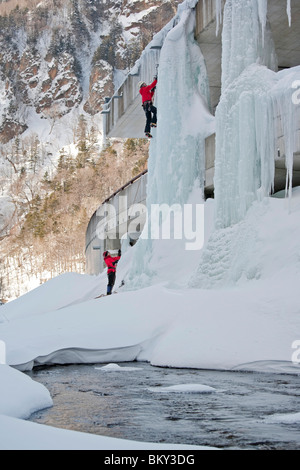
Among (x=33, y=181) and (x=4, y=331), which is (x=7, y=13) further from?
(x=4, y=331)

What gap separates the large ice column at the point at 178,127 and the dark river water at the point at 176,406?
331 inches

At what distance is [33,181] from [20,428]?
89.5 m

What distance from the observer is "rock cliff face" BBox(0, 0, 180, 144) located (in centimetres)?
9694

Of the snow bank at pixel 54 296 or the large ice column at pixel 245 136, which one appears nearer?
the large ice column at pixel 245 136

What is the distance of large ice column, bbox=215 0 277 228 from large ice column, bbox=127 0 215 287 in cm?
260

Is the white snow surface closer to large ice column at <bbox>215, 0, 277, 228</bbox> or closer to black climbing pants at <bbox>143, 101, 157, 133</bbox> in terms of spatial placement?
large ice column at <bbox>215, 0, 277, 228</bbox>

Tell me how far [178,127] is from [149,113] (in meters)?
1.01

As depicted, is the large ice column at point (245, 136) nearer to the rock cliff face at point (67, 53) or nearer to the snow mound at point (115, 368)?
the snow mound at point (115, 368)

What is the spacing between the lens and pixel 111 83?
9506cm

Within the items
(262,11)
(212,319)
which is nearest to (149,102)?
(262,11)

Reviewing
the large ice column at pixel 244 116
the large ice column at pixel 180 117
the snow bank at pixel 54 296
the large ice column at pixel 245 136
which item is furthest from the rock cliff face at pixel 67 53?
the large ice column at pixel 245 136

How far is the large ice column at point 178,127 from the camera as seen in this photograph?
54.4 feet

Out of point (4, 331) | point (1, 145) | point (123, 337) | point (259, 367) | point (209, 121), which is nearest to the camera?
point (259, 367)

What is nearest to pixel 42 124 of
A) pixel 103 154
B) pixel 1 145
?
pixel 1 145
